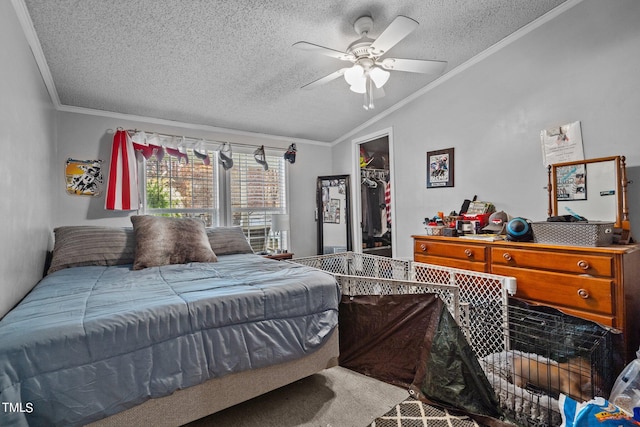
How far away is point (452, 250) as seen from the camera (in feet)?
8.46

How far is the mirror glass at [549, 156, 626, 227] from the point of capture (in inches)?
79.2

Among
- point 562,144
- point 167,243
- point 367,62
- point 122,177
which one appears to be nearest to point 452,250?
point 562,144

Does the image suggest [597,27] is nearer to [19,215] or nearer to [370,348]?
[370,348]

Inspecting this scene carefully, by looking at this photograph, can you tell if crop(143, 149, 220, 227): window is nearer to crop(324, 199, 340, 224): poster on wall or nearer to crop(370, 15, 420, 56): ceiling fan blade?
crop(324, 199, 340, 224): poster on wall

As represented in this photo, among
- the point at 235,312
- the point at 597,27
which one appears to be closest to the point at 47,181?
the point at 235,312

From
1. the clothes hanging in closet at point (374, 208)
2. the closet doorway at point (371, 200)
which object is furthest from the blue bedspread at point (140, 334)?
the clothes hanging in closet at point (374, 208)

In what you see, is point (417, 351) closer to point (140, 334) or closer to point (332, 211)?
point (140, 334)

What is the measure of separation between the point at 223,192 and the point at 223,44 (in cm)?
192

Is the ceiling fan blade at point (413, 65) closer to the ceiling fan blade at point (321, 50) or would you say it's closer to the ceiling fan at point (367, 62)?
the ceiling fan at point (367, 62)

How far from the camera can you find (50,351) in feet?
3.39

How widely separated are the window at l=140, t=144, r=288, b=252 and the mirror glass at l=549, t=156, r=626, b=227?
3037 mm

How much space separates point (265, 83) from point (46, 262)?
8.00ft

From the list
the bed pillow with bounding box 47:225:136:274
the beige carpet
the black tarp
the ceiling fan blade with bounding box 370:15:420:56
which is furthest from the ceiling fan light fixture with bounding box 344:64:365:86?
the bed pillow with bounding box 47:225:136:274

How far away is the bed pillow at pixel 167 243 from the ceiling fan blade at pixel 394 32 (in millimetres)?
2052
